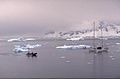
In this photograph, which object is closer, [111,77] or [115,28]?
[111,77]

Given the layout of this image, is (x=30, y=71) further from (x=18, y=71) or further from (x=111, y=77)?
(x=111, y=77)

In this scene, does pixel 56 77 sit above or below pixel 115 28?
below

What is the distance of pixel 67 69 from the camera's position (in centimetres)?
905

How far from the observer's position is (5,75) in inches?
321

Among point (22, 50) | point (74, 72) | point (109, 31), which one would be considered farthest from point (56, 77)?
point (109, 31)

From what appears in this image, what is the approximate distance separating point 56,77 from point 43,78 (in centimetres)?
33

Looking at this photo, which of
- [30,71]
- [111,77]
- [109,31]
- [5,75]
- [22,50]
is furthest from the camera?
[109,31]

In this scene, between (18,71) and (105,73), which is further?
(18,71)

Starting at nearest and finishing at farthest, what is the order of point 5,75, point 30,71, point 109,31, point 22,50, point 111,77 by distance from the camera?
1. point 111,77
2. point 5,75
3. point 30,71
4. point 22,50
5. point 109,31

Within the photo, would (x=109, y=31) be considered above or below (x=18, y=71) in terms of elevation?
above

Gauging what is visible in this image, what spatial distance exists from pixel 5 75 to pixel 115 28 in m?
47.2

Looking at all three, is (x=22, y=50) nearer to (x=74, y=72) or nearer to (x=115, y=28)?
(x=74, y=72)

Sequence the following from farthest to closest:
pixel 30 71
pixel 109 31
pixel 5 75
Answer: pixel 109 31 → pixel 30 71 → pixel 5 75

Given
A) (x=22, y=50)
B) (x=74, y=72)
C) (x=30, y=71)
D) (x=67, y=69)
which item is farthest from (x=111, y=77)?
(x=22, y=50)
